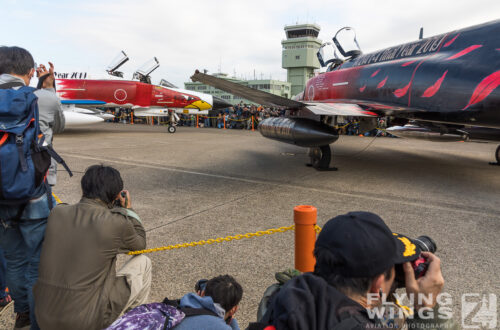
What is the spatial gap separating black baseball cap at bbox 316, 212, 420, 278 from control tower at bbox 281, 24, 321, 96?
6954 cm

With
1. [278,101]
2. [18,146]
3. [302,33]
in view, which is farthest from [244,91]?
[302,33]

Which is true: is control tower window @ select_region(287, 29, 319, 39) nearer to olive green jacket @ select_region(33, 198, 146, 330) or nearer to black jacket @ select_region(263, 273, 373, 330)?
olive green jacket @ select_region(33, 198, 146, 330)

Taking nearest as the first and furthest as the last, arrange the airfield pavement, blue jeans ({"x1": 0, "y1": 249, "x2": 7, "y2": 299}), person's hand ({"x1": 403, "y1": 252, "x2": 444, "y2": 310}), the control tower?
person's hand ({"x1": 403, "y1": 252, "x2": 444, "y2": 310}) < blue jeans ({"x1": 0, "y1": 249, "x2": 7, "y2": 299}) < the airfield pavement < the control tower

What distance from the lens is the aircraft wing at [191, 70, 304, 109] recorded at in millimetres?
5697

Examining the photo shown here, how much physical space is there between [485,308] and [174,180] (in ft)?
17.9

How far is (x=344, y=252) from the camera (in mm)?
1066

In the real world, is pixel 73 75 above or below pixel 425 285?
above

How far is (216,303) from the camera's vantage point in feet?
5.98

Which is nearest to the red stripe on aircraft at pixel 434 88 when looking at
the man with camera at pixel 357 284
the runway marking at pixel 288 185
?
the runway marking at pixel 288 185

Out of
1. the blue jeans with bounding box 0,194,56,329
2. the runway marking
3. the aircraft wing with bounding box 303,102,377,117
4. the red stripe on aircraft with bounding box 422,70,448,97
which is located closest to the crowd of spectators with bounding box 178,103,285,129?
the runway marking

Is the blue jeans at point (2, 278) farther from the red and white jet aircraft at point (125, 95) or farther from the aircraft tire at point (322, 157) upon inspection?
the red and white jet aircraft at point (125, 95)

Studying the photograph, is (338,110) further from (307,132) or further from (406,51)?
(406,51)

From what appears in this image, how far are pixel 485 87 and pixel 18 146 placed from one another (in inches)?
242

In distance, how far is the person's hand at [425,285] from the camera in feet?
3.81
